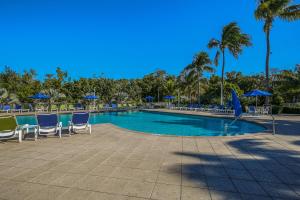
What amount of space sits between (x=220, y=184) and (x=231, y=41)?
22.9 m

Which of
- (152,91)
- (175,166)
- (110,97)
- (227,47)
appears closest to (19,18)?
(110,97)

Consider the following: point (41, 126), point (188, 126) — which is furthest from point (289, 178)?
point (188, 126)

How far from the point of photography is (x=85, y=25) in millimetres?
34781

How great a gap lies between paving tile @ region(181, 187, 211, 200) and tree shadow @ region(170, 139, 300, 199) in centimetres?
14

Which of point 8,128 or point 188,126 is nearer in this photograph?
point 8,128

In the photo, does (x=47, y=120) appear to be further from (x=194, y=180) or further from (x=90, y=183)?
(x=194, y=180)

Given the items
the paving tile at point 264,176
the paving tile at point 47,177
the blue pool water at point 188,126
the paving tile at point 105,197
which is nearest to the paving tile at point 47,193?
the paving tile at point 47,177

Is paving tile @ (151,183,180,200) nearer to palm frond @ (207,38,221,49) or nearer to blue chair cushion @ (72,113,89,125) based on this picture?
blue chair cushion @ (72,113,89,125)

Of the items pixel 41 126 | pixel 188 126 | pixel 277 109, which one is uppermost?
pixel 277 109

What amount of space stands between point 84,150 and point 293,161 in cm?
510

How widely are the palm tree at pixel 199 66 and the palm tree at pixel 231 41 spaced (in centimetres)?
308

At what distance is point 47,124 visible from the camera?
6.52 m

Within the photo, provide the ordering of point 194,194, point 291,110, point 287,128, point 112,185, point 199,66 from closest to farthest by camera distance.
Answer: point 194,194
point 112,185
point 287,128
point 291,110
point 199,66

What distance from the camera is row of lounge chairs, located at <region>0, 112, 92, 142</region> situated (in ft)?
18.7
